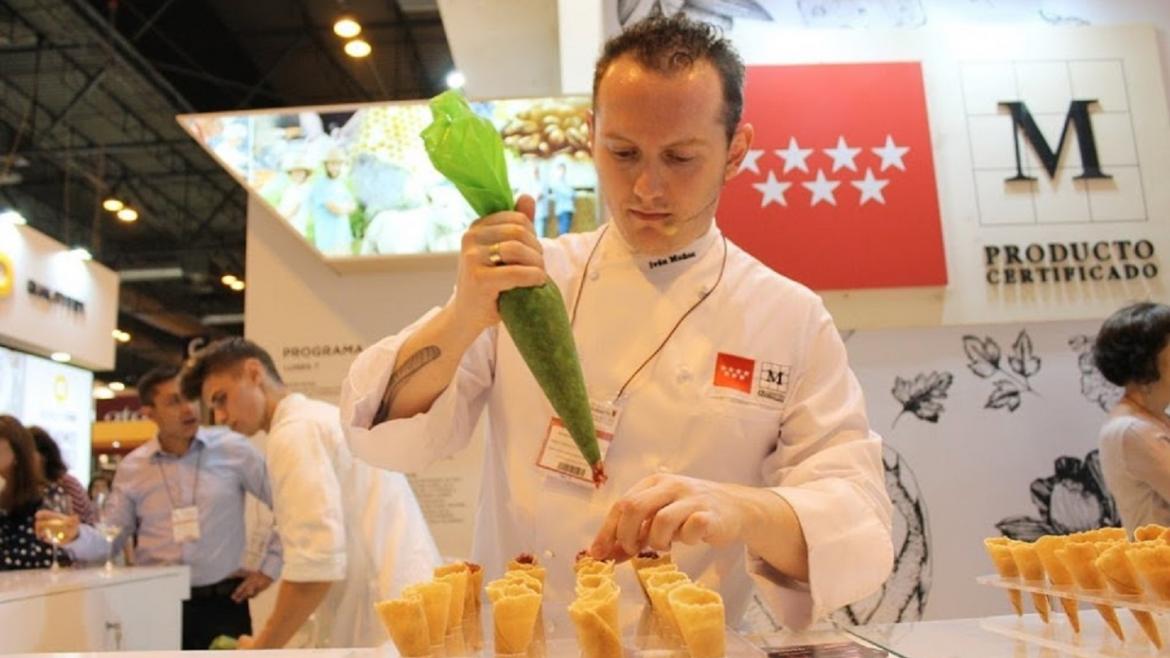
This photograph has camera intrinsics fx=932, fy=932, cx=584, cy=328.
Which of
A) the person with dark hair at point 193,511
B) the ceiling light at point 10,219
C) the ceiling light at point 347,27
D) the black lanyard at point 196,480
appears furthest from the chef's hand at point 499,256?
the ceiling light at point 347,27

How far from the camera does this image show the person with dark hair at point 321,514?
99.0 inches

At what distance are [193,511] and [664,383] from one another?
3201 mm

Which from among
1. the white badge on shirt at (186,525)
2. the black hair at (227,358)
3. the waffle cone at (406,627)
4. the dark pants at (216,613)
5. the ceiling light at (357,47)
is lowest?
the dark pants at (216,613)

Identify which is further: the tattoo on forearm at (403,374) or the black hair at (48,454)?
the black hair at (48,454)

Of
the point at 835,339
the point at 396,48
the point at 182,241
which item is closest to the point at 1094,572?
the point at 835,339

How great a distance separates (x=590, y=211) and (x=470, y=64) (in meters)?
0.79

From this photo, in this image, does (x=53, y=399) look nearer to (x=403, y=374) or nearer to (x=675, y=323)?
(x=403, y=374)

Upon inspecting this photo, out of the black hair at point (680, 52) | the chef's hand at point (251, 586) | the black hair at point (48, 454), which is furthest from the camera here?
the black hair at point (48, 454)

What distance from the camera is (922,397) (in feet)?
9.85

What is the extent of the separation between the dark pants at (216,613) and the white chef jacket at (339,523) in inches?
53.1

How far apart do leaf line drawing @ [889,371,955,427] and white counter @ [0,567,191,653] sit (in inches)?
102

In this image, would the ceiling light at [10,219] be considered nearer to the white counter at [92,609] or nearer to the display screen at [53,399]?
the display screen at [53,399]

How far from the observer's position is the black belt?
13.0 ft

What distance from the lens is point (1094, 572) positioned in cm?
105
